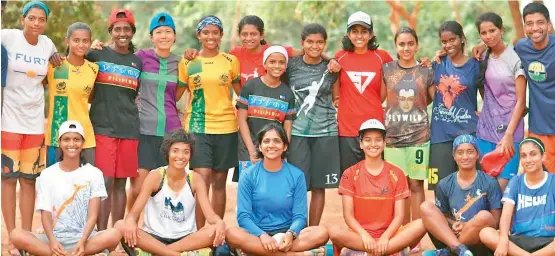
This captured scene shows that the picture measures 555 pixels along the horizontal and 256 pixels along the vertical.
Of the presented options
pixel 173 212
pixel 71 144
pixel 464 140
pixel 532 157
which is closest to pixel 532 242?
pixel 532 157

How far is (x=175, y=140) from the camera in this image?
742 cm

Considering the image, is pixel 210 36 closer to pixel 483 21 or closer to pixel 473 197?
pixel 483 21

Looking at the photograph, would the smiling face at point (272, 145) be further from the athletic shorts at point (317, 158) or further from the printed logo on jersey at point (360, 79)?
the printed logo on jersey at point (360, 79)

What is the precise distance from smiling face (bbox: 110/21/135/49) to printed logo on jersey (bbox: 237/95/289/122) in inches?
42.3

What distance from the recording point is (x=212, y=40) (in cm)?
814

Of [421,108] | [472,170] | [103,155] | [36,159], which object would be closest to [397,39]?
[421,108]

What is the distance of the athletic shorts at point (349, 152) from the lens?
26.6ft

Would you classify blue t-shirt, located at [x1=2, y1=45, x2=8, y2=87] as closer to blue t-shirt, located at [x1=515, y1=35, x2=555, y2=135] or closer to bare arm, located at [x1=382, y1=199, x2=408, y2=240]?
bare arm, located at [x1=382, y1=199, x2=408, y2=240]

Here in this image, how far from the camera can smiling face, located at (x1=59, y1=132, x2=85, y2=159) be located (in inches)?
290

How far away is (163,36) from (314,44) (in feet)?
4.19

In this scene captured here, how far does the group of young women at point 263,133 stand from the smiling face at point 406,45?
0.01 m

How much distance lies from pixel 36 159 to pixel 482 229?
3552mm

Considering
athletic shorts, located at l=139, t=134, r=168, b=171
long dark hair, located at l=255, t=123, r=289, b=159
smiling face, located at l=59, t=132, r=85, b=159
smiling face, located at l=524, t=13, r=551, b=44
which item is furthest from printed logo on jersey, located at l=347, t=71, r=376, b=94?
smiling face, located at l=59, t=132, r=85, b=159

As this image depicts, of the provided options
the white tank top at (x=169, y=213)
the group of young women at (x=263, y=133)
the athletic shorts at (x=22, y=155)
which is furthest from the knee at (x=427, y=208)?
the athletic shorts at (x=22, y=155)
